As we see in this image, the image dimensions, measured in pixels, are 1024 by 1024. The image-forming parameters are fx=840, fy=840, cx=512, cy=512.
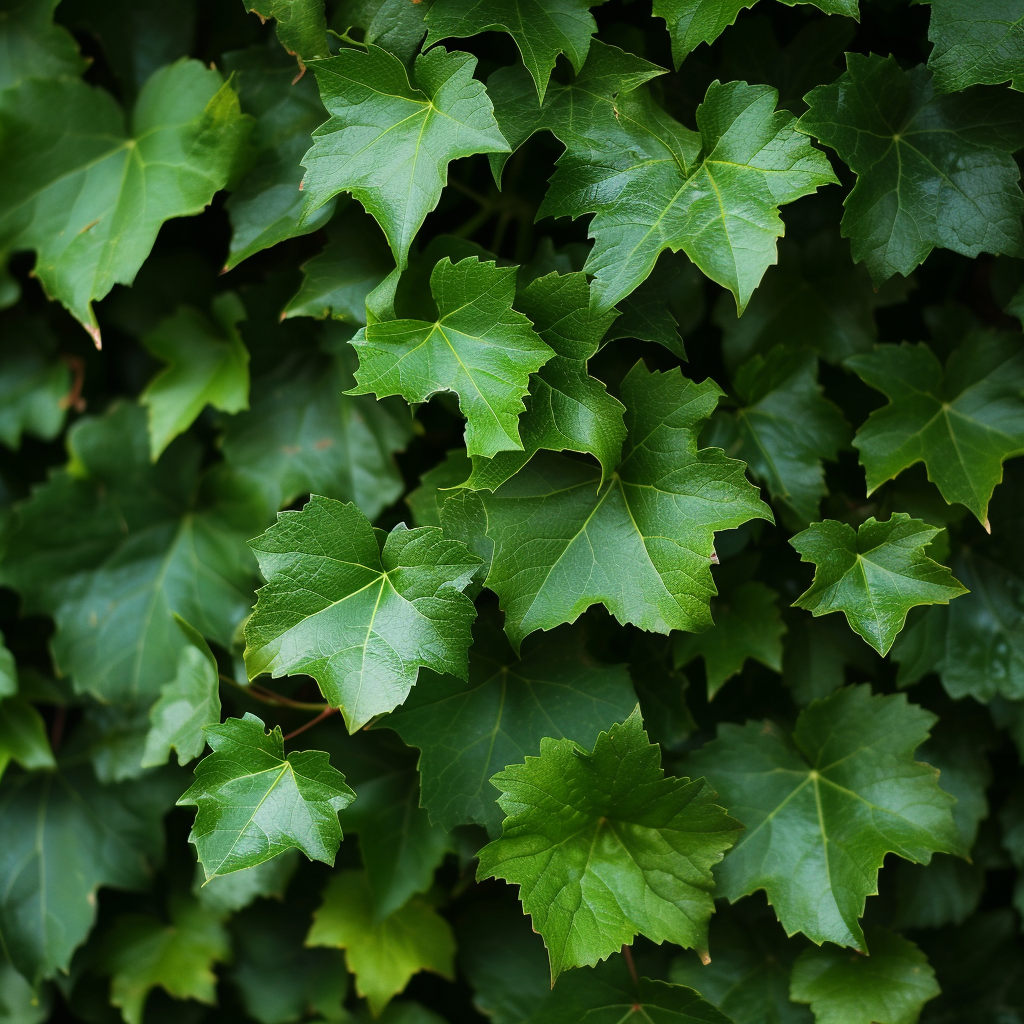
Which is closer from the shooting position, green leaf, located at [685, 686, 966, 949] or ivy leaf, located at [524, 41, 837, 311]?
ivy leaf, located at [524, 41, 837, 311]

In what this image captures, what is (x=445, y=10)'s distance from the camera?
0.98m

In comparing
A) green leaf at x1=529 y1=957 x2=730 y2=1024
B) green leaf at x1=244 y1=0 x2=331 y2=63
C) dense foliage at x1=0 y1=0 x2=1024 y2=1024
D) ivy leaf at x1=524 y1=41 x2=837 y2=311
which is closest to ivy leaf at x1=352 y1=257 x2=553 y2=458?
dense foliage at x1=0 y1=0 x2=1024 y2=1024

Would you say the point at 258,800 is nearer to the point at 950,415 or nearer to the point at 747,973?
the point at 747,973

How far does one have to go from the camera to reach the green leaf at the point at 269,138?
114 centimetres

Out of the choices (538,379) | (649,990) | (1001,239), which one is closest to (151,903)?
(649,990)

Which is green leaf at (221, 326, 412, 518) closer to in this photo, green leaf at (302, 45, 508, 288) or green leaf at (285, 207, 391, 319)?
green leaf at (285, 207, 391, 319)

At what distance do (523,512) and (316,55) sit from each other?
24.9 inches

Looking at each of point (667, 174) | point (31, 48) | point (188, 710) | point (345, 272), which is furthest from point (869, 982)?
point (31, 48)

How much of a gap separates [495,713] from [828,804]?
460mm

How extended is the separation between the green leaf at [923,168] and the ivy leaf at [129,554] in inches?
37.4

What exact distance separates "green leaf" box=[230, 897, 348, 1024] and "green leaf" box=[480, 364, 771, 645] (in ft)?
2.93

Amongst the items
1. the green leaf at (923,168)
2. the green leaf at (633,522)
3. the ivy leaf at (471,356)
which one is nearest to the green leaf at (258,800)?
the green leaf at (633,522)

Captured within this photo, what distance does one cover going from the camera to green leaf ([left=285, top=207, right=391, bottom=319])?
44.0 inches

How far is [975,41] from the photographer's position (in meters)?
0.95
